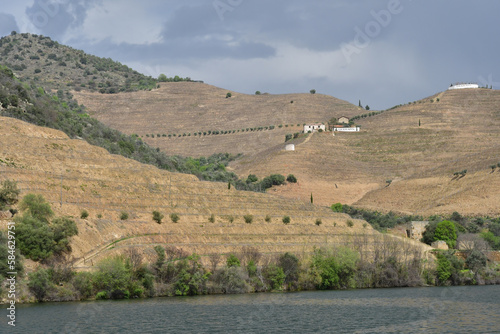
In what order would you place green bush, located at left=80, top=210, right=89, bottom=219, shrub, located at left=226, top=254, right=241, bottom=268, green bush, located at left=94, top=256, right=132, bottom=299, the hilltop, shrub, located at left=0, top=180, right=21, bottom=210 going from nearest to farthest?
green bush, located at left=94, top=256, right=132, bottom=299 → shrub, located at left=0, top=180, right=21, bottom=210 → green bush, located at left=80, top=210, right=89, bottom=219 → shrub, located at left=226, top=254, right=241, bottom=268 → the hilltop

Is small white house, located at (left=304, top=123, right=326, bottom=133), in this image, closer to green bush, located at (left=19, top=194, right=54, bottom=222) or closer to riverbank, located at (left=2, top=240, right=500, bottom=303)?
riverbank, located at (left=2, top=240, right=500, bottom=303)

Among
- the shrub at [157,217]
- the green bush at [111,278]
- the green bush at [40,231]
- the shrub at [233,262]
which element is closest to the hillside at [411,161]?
the shrub at [233,262]

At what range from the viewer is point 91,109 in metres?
184

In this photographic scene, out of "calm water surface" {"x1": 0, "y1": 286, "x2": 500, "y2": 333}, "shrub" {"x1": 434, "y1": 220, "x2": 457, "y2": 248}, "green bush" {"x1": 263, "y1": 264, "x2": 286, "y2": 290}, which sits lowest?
"calm water surface" {"x1": 0, "y1": 286, "x2": 500, "y2": 333}

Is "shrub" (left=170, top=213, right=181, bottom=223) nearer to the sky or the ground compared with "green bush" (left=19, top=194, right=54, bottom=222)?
nearer to the ground

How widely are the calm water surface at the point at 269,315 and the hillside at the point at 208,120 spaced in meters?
110

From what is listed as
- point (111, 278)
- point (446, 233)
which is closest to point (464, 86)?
point (446, 233)

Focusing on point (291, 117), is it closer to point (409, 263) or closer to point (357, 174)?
point (357, 174)

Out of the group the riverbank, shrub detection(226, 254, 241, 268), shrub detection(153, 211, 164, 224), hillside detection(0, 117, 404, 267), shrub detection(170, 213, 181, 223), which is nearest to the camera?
the riverbank

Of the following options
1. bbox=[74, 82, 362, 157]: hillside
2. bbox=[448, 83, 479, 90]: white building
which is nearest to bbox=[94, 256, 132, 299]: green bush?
bbox=[74, 82, 362, 157]: hillside

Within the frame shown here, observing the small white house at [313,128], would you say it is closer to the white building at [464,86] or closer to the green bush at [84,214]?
the white building at [464,86]

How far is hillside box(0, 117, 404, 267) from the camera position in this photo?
54.6 m

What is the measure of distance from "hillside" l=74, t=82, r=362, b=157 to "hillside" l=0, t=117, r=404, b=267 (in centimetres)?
8866

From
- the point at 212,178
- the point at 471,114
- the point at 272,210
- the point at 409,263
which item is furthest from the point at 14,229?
the point at 471,114
